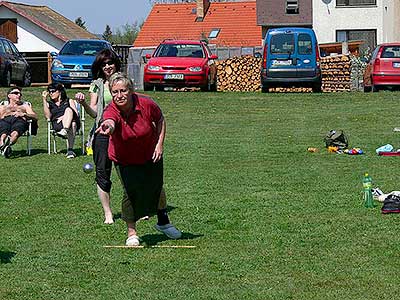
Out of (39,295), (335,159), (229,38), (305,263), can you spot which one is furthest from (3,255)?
(229,38)

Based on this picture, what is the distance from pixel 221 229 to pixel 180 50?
65.2 ft

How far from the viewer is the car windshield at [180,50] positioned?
94.8 ft

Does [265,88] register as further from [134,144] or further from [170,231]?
[134,144]

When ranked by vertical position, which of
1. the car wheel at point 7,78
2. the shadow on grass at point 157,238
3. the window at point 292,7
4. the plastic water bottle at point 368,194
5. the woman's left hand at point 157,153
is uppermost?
the window at point 292,7

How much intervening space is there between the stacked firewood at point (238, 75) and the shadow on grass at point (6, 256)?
25.4 m

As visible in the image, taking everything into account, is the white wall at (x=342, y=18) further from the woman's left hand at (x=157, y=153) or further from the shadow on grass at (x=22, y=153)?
the woman's left hand at (x=157, y=153)

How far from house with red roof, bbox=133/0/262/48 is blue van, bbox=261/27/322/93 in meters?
36.9

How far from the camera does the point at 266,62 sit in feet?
93.3

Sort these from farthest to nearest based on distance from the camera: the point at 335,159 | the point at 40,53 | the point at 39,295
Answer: the point at 40,53 → the point at 335,159 → the point at 39,295

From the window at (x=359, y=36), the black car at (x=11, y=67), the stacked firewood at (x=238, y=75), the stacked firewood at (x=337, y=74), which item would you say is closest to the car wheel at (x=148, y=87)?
the black car at (x=11, y=67)

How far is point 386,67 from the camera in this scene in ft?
93.8

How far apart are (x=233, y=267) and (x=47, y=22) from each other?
56.2 metres

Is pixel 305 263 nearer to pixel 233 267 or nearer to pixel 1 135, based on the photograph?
pixel 233 267

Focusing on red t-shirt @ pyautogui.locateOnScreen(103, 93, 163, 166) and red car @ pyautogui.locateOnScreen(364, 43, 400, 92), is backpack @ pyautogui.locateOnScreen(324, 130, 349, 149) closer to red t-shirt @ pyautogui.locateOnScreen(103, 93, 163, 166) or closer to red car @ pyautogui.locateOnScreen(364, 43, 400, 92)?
red t-shirt @ pyautogui.locateOnScreen(103, 93, 163, 166)
